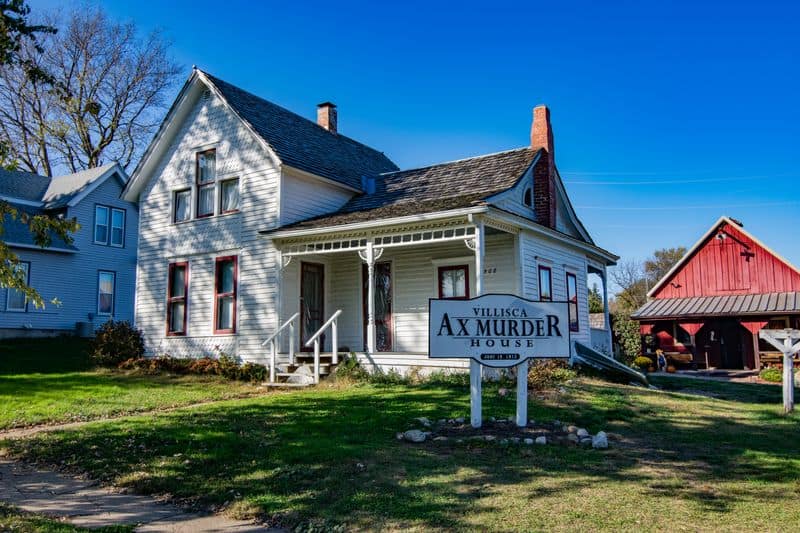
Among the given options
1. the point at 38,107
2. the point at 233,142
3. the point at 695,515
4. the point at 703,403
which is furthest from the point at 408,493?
the point at 38,107

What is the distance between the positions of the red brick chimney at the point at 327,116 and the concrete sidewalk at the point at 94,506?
18.0m

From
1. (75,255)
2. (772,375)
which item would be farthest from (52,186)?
(772,375)

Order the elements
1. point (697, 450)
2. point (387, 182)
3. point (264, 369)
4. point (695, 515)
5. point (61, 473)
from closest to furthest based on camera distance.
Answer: point (695, 515) → point (61, 473) → point (697, 450) → point (264, 369) → point (387, 182)

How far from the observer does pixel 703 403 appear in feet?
40.6

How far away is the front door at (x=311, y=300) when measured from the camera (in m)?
17.2

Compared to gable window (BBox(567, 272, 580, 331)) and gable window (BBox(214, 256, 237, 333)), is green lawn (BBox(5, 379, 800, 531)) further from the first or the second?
gable window (BBox(567, 272, 580, 331))

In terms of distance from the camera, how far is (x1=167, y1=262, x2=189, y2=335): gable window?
1861 cm

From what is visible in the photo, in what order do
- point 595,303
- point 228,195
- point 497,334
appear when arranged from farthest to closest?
point 595,303 → point 228,195 → point 497,334

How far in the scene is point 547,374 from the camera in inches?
539

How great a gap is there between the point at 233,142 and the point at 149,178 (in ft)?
12.4

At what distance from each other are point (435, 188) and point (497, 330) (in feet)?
29.4

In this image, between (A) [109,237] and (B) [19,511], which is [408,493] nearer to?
(B) [19,511]

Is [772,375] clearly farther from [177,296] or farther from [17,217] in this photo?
[17,217]

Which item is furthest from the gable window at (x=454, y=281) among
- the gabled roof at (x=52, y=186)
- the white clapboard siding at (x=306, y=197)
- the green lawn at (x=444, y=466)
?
the gabled roof at (x=52, y=186)
